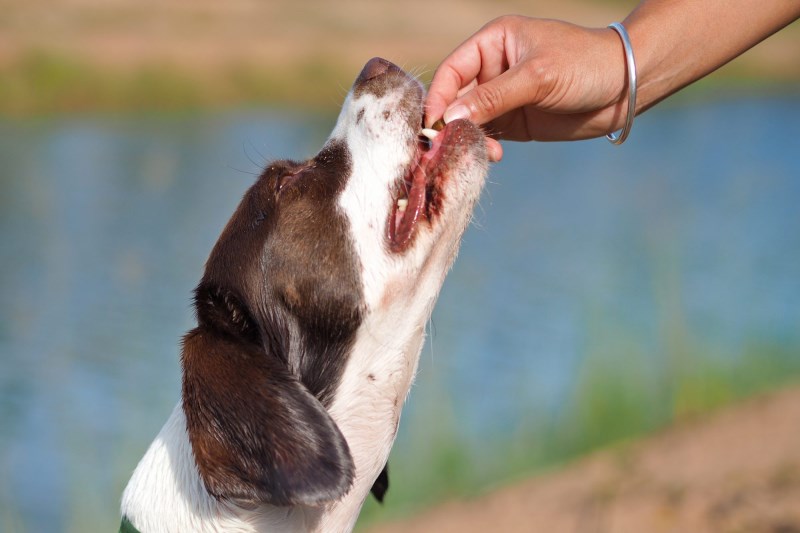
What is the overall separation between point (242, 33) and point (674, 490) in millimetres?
13726

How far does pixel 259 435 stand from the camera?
2.79 metres

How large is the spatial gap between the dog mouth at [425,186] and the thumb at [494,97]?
1.3 inches

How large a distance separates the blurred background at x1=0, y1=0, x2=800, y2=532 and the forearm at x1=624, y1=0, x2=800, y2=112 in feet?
2.27

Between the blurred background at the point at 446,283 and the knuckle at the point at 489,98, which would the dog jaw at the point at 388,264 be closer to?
the knuckle at the point at 489,98

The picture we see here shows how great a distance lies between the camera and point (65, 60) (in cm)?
1512

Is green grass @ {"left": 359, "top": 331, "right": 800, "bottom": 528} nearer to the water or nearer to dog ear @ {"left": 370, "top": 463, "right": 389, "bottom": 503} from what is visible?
the water

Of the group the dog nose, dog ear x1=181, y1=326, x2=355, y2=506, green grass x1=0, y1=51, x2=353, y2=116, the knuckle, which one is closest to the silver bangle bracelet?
the knuckle

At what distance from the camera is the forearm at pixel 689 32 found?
355 centimetres

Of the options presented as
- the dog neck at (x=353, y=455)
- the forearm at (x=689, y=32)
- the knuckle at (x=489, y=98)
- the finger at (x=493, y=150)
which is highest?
the forearm at (x=689, y=32)

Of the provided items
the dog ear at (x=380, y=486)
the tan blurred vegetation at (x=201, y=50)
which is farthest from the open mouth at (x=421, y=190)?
the tan blurred vegetation at (x=201, y=50)

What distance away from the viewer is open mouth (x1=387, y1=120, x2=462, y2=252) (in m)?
3.15

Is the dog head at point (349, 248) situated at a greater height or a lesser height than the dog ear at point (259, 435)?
greater

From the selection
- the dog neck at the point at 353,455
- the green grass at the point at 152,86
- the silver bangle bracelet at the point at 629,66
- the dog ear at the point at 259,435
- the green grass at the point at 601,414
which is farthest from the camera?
the green grass at the point at 152,86

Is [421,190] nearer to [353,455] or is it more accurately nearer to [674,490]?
[353,455]
